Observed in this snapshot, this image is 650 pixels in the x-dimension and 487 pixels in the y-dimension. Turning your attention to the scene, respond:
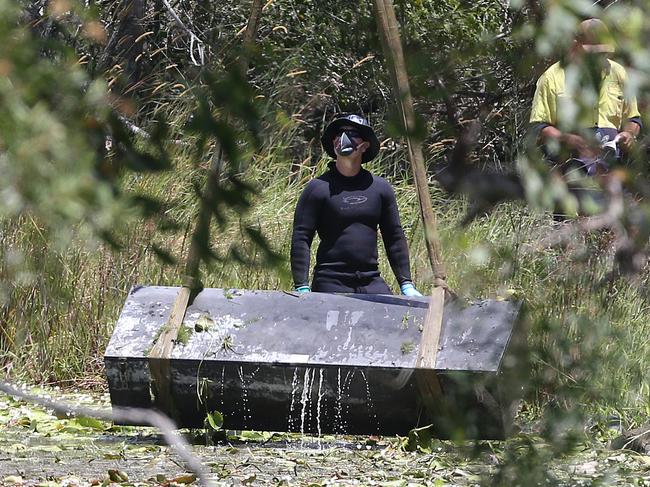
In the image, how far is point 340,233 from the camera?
7.37m

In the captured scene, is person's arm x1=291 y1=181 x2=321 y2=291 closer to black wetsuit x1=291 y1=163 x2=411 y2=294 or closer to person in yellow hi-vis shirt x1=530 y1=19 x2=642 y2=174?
black wetsuit x1=291 y1=163 x2=411 y2=294

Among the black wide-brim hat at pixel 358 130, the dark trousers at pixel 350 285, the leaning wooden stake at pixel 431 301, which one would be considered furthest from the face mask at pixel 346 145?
the leaning wooden stake at pixel 431 301

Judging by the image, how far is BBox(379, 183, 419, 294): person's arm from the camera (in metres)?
7.48

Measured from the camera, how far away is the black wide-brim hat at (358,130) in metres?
7.59

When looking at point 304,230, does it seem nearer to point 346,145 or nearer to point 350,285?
point 350,285

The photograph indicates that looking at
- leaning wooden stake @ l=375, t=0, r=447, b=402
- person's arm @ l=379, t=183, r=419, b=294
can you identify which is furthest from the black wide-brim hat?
leaning wooden stake @ l=375, t=0, r=447, b=402

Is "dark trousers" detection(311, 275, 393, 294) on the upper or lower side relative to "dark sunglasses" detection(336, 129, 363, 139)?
lower

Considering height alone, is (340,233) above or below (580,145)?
above

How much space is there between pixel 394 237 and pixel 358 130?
2.09ft

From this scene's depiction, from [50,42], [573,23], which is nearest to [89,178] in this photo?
[50,42]

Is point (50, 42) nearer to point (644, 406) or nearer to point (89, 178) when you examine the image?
point (89, 178)

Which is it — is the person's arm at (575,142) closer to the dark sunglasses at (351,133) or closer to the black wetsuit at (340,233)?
the black wetsuit at (340,233)

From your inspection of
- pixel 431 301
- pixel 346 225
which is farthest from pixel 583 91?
pixel 346 225

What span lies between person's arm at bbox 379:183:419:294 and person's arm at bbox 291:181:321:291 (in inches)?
15.4
